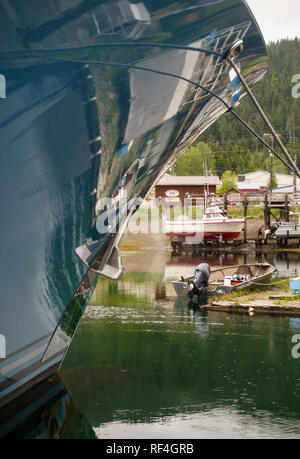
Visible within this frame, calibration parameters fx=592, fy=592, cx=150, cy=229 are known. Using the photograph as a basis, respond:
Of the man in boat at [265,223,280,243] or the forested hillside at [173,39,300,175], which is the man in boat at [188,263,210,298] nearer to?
the man in boat at [265,223,280,243]

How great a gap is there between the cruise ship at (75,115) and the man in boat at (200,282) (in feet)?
30.4

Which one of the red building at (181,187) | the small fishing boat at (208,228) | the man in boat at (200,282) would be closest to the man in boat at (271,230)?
the small fishing boat at (208,228)

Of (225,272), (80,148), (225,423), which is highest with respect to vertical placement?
(80,148)

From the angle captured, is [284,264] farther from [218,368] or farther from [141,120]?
[141,120]

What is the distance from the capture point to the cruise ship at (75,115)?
5.77 metres

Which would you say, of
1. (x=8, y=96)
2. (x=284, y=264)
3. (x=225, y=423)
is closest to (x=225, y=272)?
(x=284, y=264)

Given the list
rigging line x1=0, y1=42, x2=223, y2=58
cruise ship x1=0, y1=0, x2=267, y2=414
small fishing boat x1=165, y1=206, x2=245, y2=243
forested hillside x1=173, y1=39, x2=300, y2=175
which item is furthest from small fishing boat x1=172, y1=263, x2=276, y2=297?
forested hillside x1=173, y1=39, x2=300, y2=175

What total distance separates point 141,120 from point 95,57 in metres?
1.16

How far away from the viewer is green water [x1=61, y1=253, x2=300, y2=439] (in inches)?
308

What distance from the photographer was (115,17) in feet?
18.8

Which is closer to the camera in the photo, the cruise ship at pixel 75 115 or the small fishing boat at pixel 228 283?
the cruise ship at pixel 75 115

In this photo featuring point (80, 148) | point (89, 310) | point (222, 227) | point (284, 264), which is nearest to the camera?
point (80, 148)

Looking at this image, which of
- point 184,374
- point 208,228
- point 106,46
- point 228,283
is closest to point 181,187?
point 208,228

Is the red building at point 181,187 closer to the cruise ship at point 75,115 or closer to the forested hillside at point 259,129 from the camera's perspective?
the forested hillside at point 259,129
